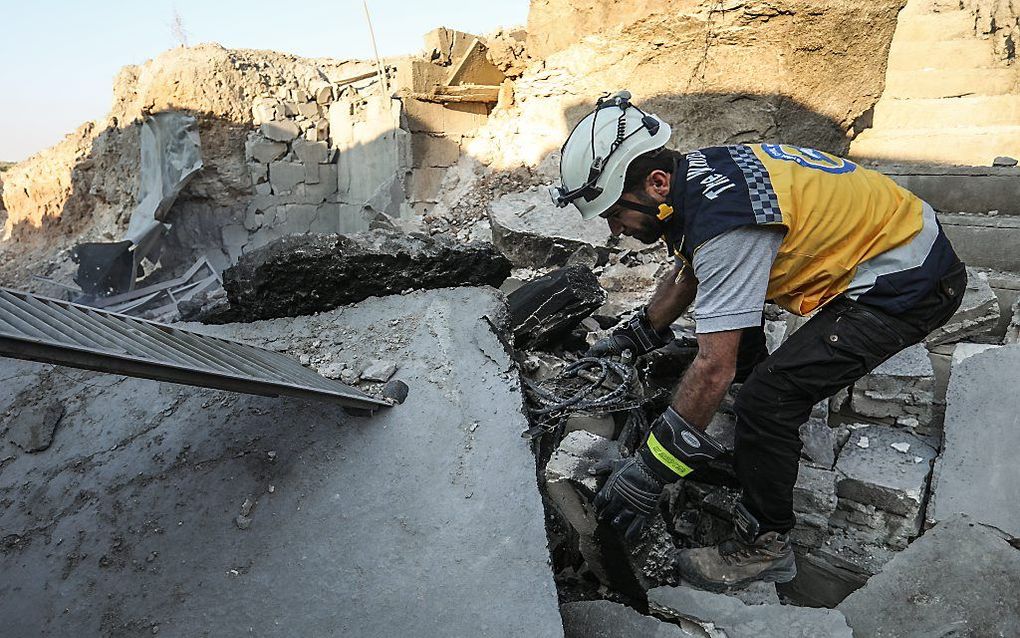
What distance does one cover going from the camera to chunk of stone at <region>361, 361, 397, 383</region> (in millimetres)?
2361

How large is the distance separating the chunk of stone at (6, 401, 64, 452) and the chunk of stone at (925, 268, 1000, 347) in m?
4.14

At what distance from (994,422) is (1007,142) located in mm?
3142

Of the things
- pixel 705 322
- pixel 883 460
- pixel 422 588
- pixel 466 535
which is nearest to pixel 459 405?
pixel 466 535

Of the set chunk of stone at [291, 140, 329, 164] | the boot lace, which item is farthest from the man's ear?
chunk of stone at [291, 140, 329, 164]

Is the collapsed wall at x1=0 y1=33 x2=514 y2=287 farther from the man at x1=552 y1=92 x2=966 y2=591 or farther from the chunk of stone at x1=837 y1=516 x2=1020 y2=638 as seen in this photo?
the chunk of stone at x1=837 y1=516 x2=1020 y2=638

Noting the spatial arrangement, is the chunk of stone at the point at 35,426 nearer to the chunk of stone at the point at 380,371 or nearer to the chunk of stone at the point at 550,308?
the chunk of stone at the point at 380,371

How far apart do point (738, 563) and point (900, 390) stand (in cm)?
124

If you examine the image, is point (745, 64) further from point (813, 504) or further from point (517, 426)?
point (517, 426)

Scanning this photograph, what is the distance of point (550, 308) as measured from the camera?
293 centimetres

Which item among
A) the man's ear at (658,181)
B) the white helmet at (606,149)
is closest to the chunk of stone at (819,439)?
the man's ear at (658,181)

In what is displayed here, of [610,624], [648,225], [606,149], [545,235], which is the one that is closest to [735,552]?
[610,624]

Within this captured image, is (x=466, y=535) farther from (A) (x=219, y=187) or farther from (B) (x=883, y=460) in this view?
(A) (x=219, y=187)

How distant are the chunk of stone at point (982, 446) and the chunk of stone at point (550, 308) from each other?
5.15 feet

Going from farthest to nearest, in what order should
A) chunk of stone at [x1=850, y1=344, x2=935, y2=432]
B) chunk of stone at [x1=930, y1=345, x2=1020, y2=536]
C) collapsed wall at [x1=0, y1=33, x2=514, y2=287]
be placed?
1. collapsed wall at [x1=0, y1=33, x2=514, y2=287]
2. chunk of stone at [x1=850, y1=344, x2=935, y2=432]
3. chunk of stone at [x1=930, y1=345, x2=1020, y2=536]
